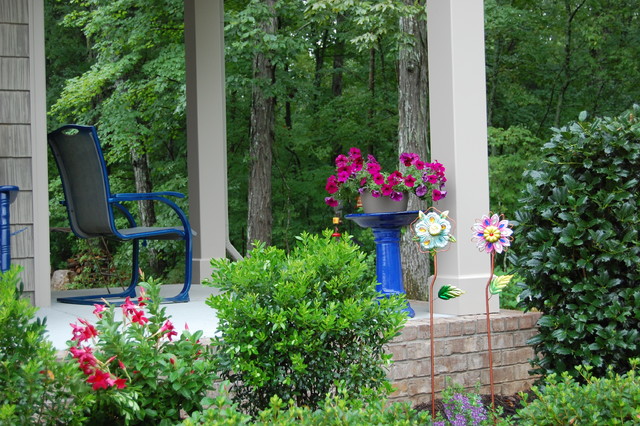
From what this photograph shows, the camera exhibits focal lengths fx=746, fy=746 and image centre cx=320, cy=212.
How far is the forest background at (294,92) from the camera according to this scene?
10156 mm

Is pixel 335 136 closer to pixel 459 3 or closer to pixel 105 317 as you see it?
pixel 459 3

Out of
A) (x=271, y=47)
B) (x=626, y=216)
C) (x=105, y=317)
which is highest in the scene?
(x=271, y=47)

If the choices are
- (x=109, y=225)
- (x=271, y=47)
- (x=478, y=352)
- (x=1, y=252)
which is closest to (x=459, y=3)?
(x=478, y=352)

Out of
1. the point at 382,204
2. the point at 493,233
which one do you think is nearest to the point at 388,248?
the point at 382,204

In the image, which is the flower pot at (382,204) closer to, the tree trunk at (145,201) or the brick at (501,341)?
the brick at (501,341)

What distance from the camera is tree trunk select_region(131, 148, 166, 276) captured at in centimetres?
1180

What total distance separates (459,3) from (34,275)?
2.80 m

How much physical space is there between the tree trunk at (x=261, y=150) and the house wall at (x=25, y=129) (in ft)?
19.5

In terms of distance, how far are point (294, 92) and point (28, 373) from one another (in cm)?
1015

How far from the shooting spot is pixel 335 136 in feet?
40.6

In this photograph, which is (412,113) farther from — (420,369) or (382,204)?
(420,369)

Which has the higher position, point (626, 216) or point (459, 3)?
point (459, 3)

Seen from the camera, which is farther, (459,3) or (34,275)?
(34,275)

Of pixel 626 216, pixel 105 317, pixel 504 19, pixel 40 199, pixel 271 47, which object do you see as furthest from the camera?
pixel 504 19
